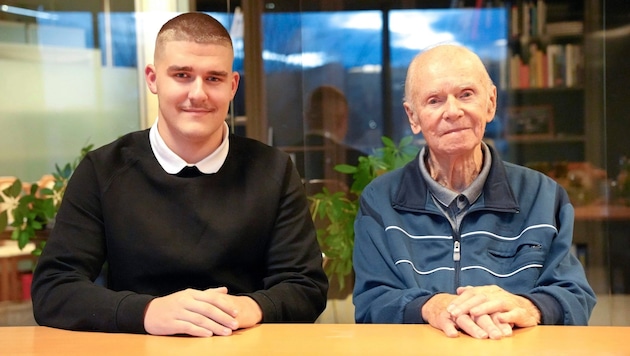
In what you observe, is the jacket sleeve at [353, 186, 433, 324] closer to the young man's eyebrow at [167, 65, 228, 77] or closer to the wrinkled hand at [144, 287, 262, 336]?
the wrinkled hand at [144, 287, 262, 336]

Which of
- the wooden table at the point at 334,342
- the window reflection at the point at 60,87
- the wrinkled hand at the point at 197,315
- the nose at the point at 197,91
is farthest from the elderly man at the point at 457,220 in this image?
the window reflection at the point at 60,87

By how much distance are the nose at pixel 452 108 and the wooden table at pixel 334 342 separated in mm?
562

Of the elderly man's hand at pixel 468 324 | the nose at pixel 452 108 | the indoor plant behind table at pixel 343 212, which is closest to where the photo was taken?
the elderly man's hand at pixel 468 324

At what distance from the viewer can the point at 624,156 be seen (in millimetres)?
4105

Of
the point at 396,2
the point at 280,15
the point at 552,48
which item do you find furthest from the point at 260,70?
the point at 552,48

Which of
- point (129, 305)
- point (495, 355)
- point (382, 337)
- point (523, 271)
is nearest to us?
point (495, 355)

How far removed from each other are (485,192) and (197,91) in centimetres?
77

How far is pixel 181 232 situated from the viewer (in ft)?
6.38

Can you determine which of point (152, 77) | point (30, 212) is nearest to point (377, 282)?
point (152, 77)

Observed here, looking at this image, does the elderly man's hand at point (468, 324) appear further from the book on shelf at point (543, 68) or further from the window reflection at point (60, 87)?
the book on shelf at point (543, 68)

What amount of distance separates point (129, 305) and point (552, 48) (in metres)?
3.32

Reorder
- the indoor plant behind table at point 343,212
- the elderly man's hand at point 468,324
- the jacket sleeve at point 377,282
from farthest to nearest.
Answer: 1. the indoor plant behind table at point 343,212
2. the jacket sleeve at point 377,282
3. the elderly man's hand at point 468,324

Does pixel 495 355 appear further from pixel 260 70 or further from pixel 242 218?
pixel 260 70

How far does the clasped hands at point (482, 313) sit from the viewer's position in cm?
149
